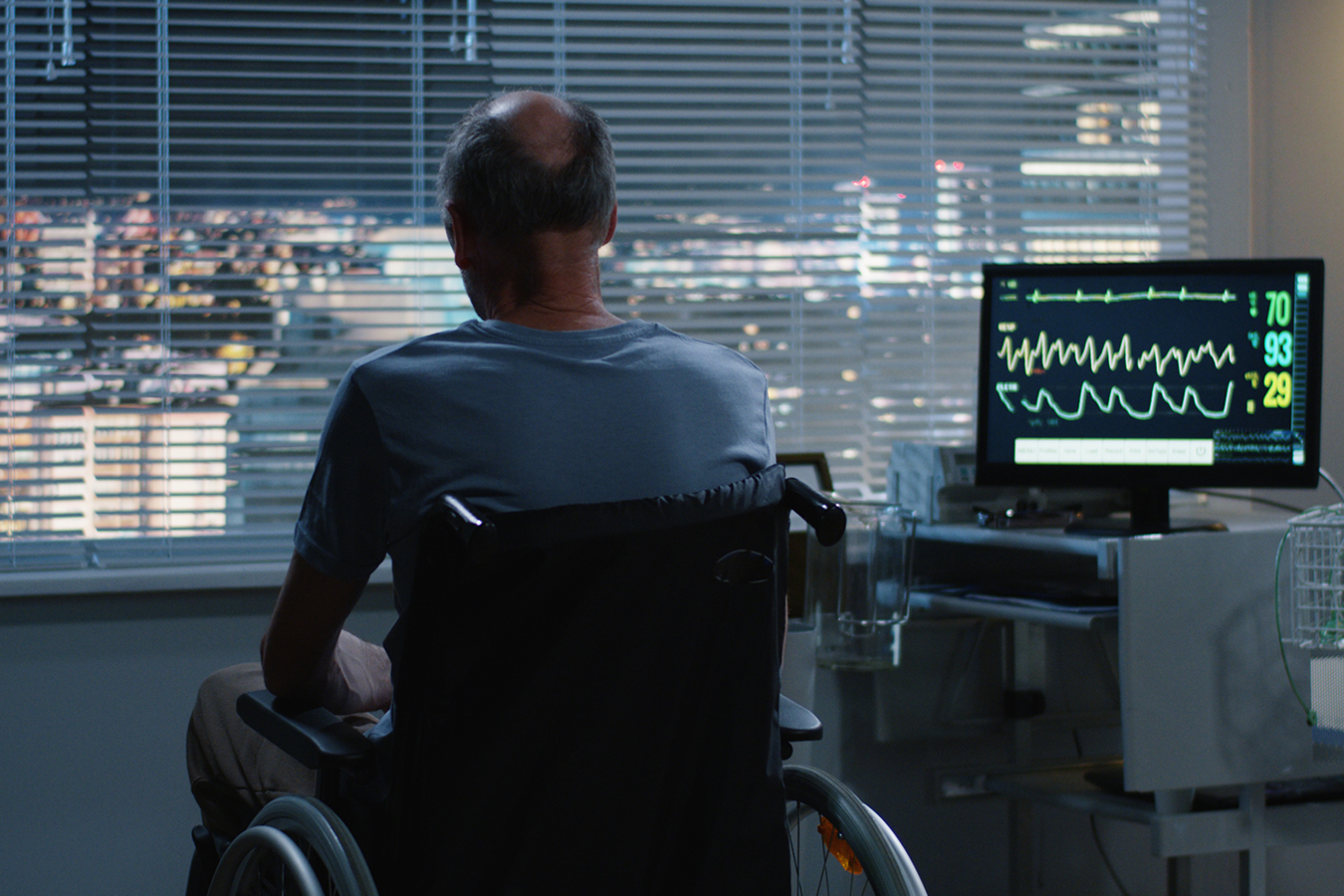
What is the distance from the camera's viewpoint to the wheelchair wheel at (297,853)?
39.3 inches

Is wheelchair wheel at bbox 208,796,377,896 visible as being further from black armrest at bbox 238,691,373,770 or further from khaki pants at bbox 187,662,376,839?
khaki pants at bbox 187,662,376,839

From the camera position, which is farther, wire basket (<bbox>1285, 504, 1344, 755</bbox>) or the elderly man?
wire basket (<bbox>1285, 504, 1344, 755</bbox>)

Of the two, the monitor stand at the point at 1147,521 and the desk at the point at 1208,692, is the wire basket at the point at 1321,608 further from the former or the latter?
the monitor stand at the point at 1147,521

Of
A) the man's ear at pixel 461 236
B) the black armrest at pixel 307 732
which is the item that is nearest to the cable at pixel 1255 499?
the man's ear at pixel 461 236

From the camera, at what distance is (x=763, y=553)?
1022 millimetres

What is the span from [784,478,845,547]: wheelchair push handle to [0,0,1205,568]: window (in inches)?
61.2

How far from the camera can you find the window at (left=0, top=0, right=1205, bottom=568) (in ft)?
7.64

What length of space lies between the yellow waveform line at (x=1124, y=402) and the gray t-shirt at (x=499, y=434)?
1.26 m

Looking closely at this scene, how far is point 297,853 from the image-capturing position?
1.05 metres

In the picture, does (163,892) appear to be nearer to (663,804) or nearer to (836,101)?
(663,804)

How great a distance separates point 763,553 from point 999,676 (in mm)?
1616

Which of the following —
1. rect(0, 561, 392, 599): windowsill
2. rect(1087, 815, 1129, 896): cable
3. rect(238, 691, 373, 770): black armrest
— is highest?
rect(238, 691, 373, 770): black armrest

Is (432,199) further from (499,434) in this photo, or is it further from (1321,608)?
(1321,608)

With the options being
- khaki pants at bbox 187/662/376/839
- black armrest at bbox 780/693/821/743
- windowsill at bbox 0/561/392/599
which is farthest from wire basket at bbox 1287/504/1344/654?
windowsill at bbox 0/561/392/599
